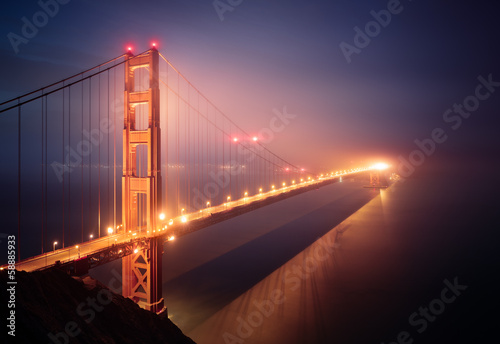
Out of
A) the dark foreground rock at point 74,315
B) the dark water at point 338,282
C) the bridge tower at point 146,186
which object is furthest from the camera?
the dark water at point 338,282

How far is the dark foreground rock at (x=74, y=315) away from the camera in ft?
18.8

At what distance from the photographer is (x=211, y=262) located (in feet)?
89.8

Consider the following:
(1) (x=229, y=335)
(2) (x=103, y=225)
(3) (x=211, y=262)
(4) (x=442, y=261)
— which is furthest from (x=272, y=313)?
(2) (x=103, y=225)

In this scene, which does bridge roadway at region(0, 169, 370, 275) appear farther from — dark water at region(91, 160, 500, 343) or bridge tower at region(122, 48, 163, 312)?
dark water at region(91, 160, 500, 343)

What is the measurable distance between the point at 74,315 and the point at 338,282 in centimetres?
1883

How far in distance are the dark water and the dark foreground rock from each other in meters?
7.15

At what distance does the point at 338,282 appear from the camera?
69.2 ft

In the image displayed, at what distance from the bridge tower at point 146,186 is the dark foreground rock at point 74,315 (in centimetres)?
501

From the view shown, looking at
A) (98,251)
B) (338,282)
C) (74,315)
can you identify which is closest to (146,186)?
(98,251)

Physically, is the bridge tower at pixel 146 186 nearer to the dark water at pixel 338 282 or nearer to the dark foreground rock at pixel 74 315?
the dark water at pixel 338 282

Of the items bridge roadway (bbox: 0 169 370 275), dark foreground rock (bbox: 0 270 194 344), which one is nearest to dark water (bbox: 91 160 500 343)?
bridge roadway (bbox: 0 169 370 275)

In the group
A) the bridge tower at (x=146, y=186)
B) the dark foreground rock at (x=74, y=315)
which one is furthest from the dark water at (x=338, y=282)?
the dark foreground rock at (x=74, y=315)

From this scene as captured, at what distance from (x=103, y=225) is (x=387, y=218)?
4992 cm

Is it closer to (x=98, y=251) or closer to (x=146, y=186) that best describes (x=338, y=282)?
(x=146, y=186)
